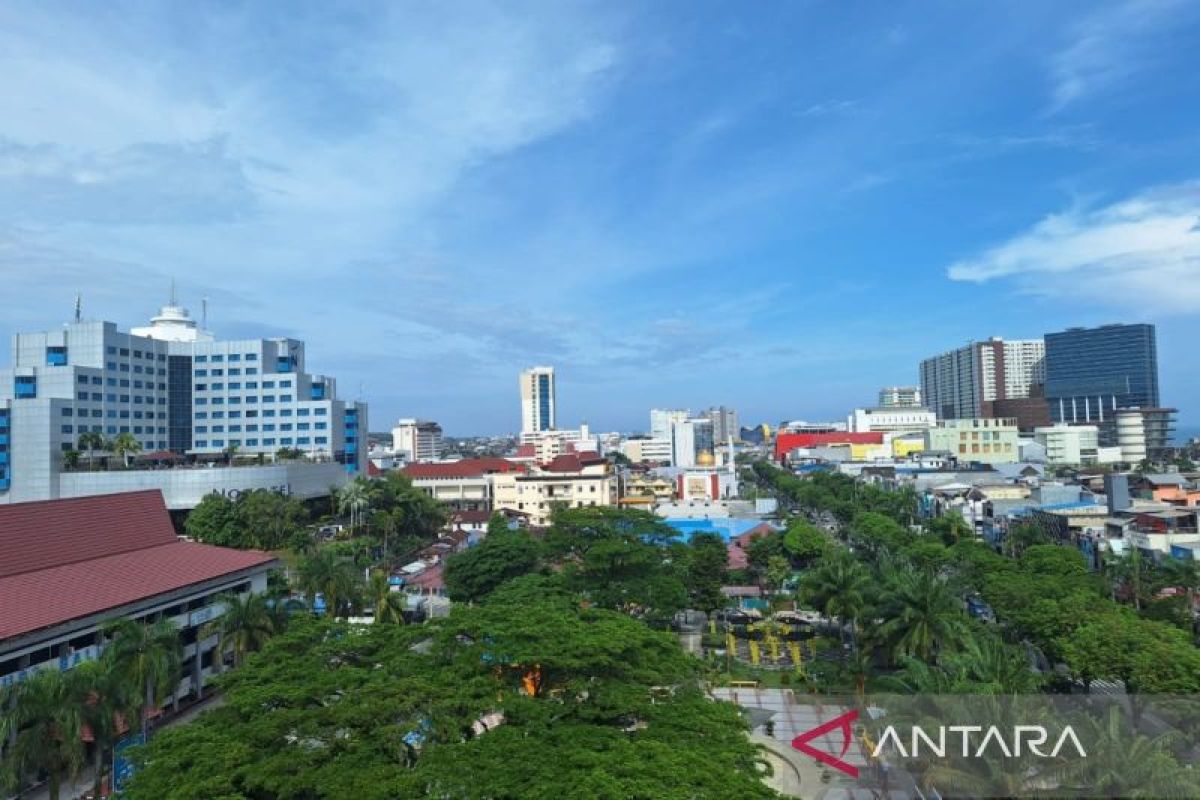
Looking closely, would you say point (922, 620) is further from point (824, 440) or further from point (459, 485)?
point (824, 440)

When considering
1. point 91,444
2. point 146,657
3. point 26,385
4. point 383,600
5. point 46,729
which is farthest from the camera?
point 26,385

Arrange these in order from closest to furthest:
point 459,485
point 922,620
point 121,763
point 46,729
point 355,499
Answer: point 46,729
point 121,763
point 922,620
point 355,499
point 459,485

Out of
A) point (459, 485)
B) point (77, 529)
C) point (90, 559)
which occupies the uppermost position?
point (77, 529)

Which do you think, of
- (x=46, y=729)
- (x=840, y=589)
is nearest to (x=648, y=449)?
(x=840, y=589)

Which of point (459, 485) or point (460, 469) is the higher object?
point (460, 469)

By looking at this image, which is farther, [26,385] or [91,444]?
[26,385]

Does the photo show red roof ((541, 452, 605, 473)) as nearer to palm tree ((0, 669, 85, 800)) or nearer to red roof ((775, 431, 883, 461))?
palm tree ((0, 669, 85, 800))
